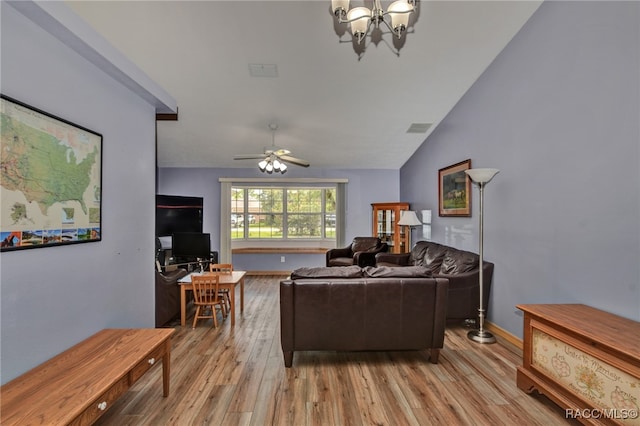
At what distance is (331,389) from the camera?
2.22 meters

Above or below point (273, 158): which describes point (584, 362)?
below

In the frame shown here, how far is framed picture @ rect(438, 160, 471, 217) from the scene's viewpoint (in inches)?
156

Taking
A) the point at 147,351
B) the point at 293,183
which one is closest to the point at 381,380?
the point at 147,351

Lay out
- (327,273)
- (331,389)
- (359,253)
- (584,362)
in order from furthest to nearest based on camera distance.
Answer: (359,253)
(327,273)
(331,389)
(584,362)

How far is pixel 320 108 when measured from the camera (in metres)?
4.24

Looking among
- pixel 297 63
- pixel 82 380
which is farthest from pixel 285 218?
pixel 82 380

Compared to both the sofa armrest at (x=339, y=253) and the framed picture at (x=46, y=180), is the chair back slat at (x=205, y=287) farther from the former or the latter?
the sofa armrest at (x=339, y=253)

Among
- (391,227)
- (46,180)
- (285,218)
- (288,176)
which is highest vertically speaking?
(288,176)

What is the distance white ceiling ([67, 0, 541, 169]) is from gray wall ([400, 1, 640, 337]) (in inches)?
19.6

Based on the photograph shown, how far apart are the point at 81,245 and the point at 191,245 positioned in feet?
8.74

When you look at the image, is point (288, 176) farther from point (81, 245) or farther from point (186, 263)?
point (81, 245)

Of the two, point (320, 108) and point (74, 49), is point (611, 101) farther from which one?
point (74, 49)

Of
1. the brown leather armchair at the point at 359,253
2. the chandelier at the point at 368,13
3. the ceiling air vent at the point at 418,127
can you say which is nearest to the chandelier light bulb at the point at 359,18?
the chandelier at the point at 368,13

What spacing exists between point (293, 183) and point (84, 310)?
16.5ft
